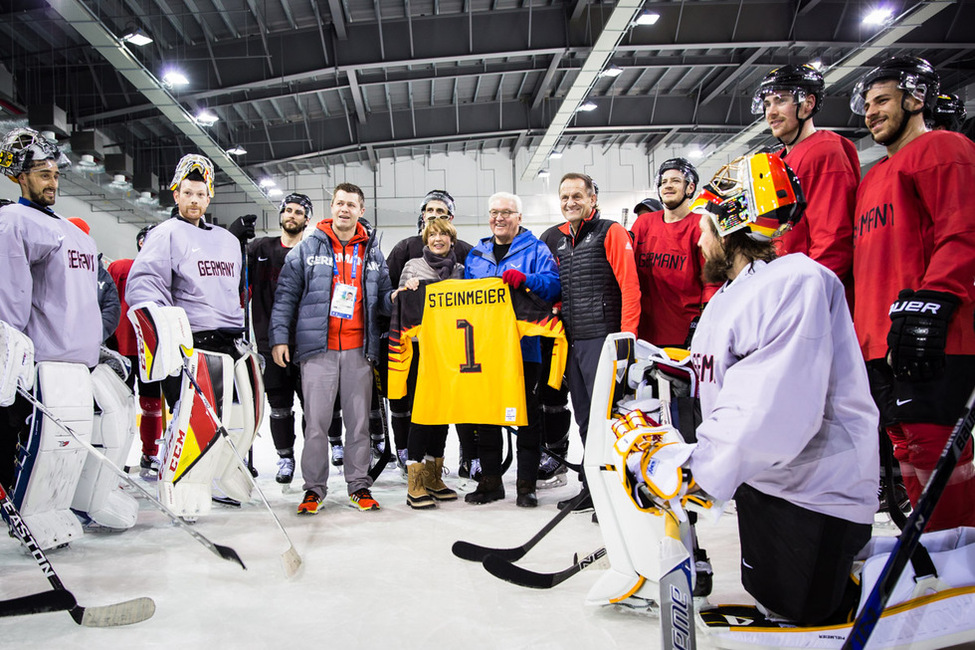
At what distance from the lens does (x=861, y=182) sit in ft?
7.29

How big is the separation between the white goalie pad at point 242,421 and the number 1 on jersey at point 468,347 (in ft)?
3.50

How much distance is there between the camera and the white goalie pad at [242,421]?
120 inches

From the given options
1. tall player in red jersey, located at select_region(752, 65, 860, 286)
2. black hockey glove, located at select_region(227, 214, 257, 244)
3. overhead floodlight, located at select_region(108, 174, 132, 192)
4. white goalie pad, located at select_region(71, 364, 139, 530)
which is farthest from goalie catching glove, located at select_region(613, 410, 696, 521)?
A: overhead floodlight, located at select_region(108, 174, 132, 192)

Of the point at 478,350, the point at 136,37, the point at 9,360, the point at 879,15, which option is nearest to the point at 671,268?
the point at 478,350

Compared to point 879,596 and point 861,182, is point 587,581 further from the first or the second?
point 861,182

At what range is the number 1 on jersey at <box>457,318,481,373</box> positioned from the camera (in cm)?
336

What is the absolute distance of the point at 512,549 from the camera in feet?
7.80

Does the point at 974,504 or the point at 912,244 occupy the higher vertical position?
the point at 912,244

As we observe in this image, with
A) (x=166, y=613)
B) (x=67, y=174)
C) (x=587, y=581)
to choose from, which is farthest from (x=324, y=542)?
(x=67, y=174)

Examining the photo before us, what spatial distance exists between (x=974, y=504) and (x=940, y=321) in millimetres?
488

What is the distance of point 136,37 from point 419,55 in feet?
10.9

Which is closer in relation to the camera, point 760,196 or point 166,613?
point 760,196

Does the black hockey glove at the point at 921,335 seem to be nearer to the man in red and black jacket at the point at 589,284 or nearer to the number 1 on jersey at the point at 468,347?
the man in red and black jacket at the point at 589,284

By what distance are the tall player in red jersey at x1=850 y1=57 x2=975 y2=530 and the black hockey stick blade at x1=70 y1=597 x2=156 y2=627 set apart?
2195 millimetres
